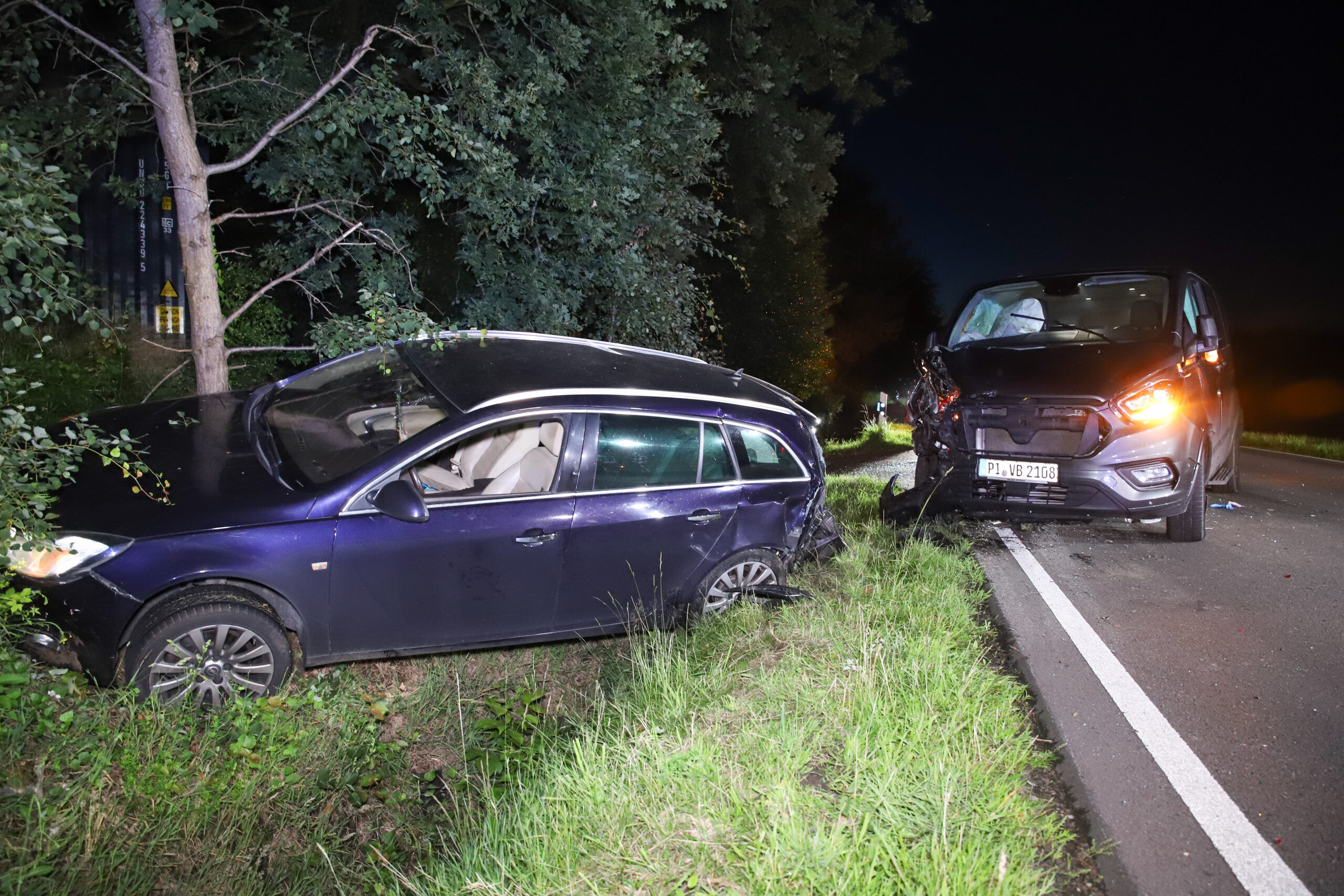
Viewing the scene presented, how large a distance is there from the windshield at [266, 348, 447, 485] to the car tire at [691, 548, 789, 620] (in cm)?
187

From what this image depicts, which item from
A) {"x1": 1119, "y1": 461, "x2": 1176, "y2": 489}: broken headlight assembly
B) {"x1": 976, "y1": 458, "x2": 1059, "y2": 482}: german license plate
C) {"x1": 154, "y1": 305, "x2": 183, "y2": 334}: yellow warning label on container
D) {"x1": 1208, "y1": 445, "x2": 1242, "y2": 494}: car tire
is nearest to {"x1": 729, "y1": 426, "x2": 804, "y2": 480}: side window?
{"x1": 976, "y1": 458, "x2": 1059, "y2": 482}: german license plate

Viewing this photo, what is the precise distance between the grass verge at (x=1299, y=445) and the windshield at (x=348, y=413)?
18.7 meters

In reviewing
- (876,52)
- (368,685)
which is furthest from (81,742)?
(876,52)

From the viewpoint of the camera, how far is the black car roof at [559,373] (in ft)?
15.4

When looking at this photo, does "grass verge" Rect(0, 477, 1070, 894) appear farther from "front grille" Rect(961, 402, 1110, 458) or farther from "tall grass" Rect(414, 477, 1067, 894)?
"front grille" Rect(961, 402, 1110, 458)

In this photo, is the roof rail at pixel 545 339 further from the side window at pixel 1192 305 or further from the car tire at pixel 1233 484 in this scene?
the car tire at pixel 1233 484

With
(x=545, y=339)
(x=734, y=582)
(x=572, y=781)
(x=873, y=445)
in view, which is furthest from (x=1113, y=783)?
(x=873, y=445)

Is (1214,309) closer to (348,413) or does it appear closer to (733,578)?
(733,578)

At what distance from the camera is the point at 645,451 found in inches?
191

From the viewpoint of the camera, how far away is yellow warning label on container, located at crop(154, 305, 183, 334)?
10.8 metres

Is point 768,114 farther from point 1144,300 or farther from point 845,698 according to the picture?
point 845,698

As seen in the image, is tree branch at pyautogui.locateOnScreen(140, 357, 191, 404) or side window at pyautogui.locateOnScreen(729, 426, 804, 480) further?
tree branch at pyautogui.locateOnScreen(140, 357, 191, 404)

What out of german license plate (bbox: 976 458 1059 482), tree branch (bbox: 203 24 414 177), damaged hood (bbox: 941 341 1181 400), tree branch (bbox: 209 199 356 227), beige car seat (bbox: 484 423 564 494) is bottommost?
german license plate (bbox: 976 458 1059 482)

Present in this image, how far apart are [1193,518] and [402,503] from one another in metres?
6.42
